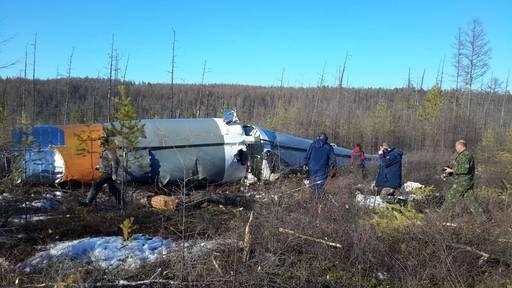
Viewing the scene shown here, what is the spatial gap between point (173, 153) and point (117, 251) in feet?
23.5

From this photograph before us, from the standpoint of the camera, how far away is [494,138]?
24.9 m

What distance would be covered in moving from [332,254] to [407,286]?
107 cm

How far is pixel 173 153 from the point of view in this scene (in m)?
14.0

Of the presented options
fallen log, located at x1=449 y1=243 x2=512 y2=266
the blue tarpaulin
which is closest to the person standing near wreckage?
the blue tarpaulin

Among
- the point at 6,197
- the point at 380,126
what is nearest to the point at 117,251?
the point at 6,197

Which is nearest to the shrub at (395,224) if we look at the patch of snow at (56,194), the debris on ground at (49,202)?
the debris on ground at (49,202)

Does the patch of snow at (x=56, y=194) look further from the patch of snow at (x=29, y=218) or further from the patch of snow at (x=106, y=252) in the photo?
the patch of snow at (x=106, y=252)

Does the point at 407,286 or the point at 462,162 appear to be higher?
the point at 462,162

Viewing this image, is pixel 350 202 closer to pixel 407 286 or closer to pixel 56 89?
pixel 407 286

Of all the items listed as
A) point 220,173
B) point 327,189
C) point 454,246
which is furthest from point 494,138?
point 454,246

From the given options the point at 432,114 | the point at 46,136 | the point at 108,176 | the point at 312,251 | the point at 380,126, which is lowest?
the point at 312,251

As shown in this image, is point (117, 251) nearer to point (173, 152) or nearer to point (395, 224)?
point (395, 224)

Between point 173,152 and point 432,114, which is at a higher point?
point 432,114

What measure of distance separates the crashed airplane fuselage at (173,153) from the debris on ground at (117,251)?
4.83 m
